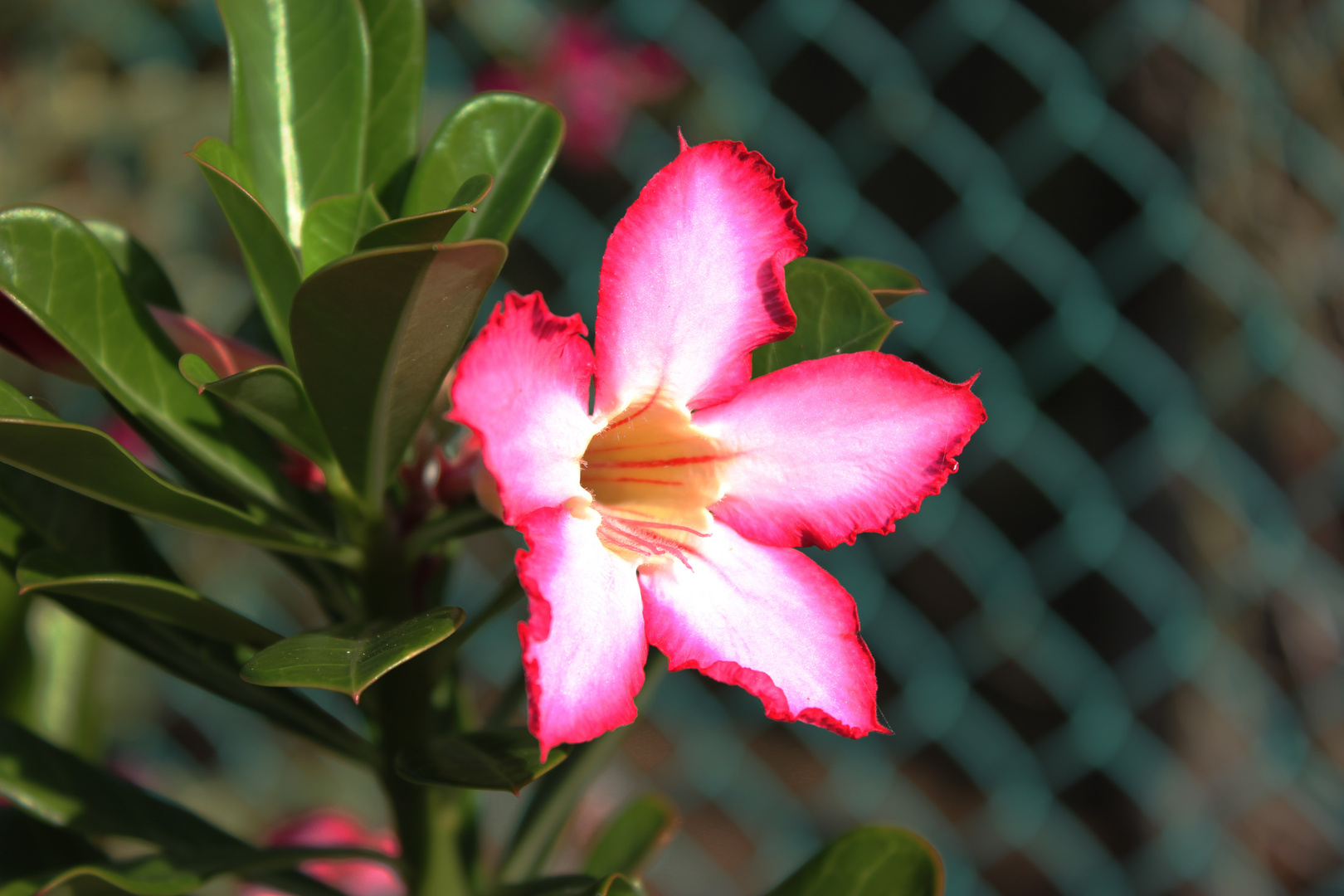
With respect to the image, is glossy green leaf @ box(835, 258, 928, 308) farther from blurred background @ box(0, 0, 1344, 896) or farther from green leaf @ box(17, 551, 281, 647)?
blurred background @ box(0, 0, 1344, 896)

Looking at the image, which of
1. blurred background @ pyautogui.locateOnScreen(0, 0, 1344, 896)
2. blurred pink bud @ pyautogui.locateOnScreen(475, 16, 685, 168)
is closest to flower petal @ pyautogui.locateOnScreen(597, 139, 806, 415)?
blurred background @ pyautogui.locateOnScreen(0, 0, 1344, 896)

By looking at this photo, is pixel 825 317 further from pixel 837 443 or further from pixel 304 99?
pixel 304 99

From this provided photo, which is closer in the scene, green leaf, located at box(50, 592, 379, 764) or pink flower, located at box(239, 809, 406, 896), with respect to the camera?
green leaf, located at box(50, 592, 379, 764)

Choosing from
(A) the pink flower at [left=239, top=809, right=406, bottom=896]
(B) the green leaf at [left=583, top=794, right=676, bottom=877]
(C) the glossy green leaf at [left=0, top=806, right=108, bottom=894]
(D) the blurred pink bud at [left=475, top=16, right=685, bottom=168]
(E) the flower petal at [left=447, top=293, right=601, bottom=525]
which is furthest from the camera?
(D) the blurred pink bud at [left=475, top=16, right=685, bottom=168]

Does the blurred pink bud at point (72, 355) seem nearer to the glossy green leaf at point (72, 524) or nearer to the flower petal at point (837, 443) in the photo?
the glossy green leaf at point (72, 524)

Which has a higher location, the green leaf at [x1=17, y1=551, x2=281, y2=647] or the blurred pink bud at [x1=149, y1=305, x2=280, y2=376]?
the blurred pink bud at [x1=149, y1=305, x2=280, y2=376]

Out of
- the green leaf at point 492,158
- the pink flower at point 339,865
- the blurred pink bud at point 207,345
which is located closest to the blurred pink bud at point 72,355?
the blurred pink bud at point 207,345

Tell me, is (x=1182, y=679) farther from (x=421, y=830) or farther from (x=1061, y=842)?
(x=421, y=830)
